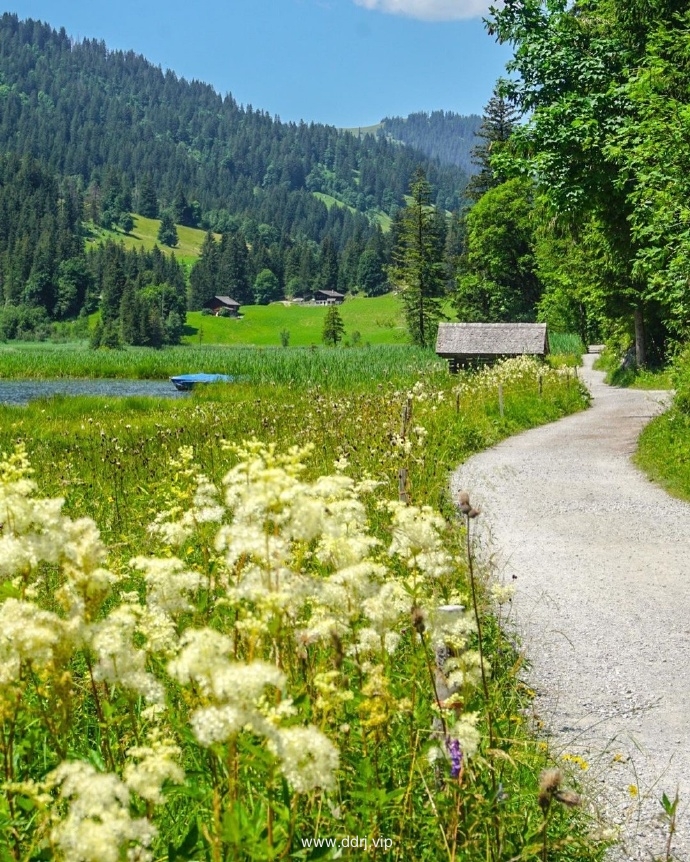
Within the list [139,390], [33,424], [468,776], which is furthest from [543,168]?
[139,390]

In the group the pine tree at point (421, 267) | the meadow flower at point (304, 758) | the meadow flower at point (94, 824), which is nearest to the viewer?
the meadow flower at point (94, 824)

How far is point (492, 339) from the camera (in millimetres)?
43875

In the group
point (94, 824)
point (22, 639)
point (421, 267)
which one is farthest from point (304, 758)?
point (421, 267)

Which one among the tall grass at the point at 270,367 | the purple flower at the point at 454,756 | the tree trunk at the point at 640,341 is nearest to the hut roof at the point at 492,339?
the tall grass at the point at 270,367

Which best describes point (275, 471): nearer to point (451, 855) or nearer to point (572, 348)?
point (451, 855)

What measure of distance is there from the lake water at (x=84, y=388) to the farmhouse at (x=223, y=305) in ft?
394

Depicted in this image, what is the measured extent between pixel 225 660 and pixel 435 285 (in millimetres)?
75690


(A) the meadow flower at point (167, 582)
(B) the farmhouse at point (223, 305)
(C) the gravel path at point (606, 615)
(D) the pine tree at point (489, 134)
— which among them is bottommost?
(C) the gravel path at point (606, 615)

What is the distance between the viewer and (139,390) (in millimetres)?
46938

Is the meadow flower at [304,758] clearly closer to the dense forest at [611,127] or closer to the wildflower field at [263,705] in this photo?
the wildflower field at [263,705]

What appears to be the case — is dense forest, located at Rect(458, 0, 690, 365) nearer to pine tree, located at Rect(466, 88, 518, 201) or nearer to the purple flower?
the purple flower

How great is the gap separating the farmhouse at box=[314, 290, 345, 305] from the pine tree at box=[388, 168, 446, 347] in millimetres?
110994

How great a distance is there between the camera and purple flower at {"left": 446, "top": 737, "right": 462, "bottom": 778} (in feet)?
9.25

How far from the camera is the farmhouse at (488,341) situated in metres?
43.0
